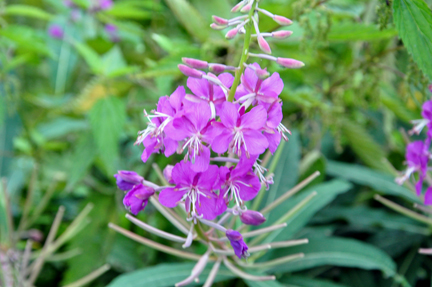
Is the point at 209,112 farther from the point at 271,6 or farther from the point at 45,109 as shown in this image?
the point at 45,109

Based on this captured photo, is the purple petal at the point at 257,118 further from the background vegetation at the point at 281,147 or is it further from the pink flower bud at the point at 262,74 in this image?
the background vegetation at the point at 281,147

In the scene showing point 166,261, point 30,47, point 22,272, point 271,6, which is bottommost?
point 166,261

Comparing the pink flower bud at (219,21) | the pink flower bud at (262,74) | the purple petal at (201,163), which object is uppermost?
the pink flower bud at (219,21)

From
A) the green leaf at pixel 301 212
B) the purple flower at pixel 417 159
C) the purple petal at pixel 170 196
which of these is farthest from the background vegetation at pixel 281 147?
the purple petal at pixel 170 196

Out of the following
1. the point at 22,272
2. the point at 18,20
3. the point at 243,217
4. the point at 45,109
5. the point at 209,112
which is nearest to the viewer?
the point at 209,112

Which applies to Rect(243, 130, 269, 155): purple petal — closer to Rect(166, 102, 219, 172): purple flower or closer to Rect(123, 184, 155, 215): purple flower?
Rect(166, 102, 219, 172): purple flower

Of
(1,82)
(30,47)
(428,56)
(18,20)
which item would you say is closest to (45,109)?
(1,82)

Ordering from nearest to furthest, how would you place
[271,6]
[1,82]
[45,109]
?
[271,6] < [1,82] < [45,109]
